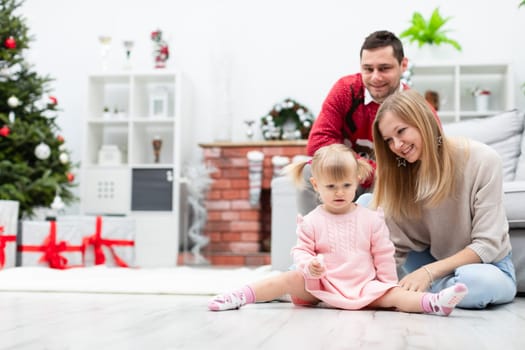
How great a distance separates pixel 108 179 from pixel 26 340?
A: 11.8 ft

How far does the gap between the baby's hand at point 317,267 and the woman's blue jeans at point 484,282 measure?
449 mm

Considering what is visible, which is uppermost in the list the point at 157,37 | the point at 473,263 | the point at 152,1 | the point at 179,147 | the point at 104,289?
the point at 152,1

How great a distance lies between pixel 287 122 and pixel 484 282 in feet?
10.1

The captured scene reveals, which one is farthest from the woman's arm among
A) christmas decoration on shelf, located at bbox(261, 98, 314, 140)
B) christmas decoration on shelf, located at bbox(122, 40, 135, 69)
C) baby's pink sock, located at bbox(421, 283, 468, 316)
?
christmas decoration on shelf, located at bbox(122, 40, 135, 69)

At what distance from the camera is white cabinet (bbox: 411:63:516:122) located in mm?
4484

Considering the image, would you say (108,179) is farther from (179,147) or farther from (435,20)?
(435,20)

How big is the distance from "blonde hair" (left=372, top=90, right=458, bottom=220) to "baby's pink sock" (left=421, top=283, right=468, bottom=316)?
36cm

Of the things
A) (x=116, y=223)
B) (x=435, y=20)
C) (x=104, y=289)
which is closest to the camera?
(x=104, y=289)

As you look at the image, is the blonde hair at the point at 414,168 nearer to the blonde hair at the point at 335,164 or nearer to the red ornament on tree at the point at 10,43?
the blonde hair at the point at 335,164

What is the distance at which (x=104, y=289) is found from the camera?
234 cm

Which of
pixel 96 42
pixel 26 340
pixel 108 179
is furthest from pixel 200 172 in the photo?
pixel 26 340

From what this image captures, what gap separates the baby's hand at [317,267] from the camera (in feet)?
5.42

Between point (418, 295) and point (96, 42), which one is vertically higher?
point (96, 42)

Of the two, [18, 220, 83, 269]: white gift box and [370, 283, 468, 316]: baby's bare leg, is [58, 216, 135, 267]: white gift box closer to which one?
[18, 220, 83, 269]: white gift box
